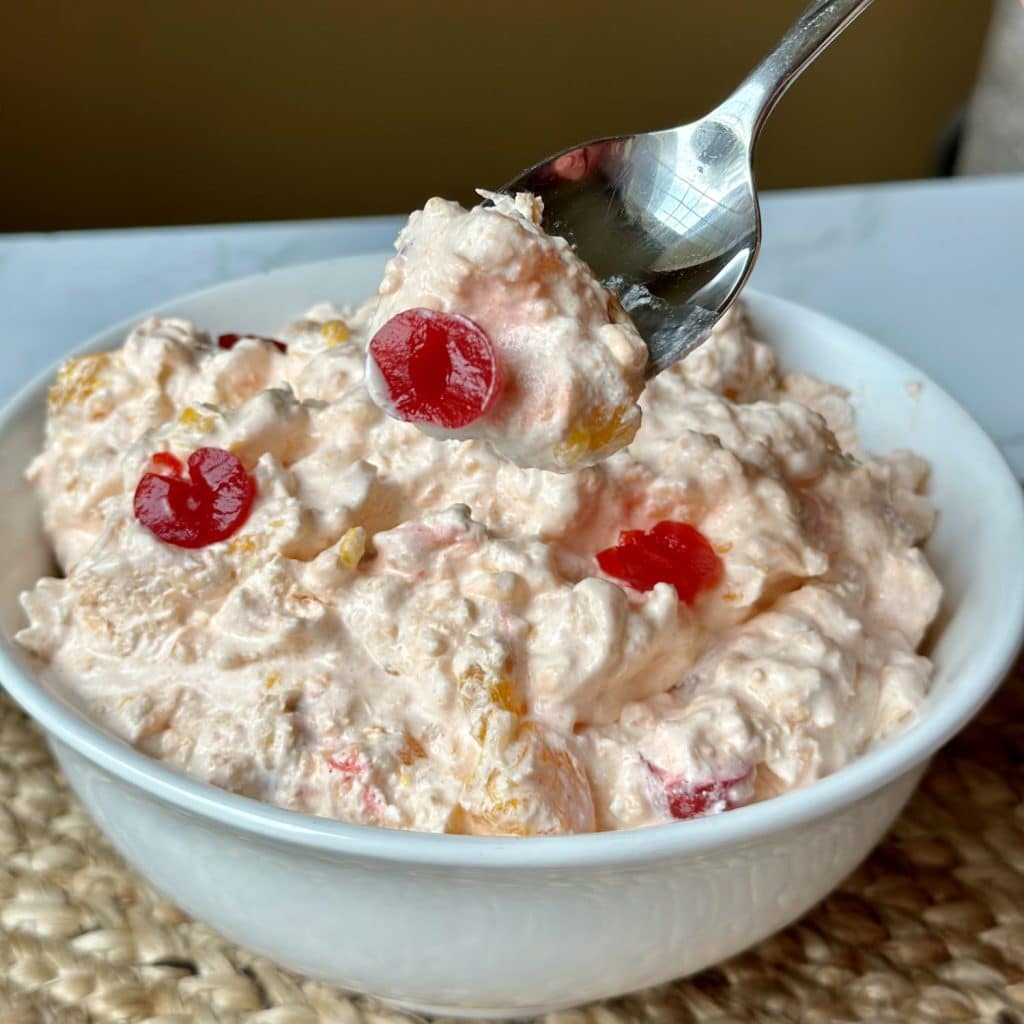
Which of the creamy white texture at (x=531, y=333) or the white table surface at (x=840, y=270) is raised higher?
the creamy white texture at (x=531, y=333)

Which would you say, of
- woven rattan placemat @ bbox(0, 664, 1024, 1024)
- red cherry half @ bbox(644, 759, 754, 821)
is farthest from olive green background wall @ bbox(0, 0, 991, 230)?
red cherry half @ bbox(644, 759, 754, 821)

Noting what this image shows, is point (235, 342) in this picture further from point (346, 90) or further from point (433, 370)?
point (346, 90)

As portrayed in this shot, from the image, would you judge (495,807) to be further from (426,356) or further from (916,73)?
(916,73)

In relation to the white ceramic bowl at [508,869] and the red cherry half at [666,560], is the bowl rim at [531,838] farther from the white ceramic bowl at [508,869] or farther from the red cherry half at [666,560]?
the red cherry half at [666,560]

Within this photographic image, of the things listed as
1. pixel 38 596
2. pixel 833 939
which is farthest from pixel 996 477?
pixel 38 596

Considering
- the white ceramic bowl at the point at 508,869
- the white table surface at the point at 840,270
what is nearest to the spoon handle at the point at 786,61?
the white ceramic bowl at the point at 508,869

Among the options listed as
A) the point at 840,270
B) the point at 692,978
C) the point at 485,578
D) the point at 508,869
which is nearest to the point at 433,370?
the point at 485,578
